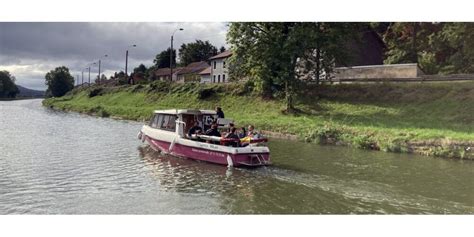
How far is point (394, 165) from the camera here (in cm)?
1914

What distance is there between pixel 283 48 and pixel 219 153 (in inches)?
683

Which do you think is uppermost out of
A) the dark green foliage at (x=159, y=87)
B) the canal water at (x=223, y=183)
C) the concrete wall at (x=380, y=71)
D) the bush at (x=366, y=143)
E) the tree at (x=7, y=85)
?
the concrete wall at (x=380, y=71)

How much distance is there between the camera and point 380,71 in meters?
37.7

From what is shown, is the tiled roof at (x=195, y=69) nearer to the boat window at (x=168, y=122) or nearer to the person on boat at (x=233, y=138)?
the boat window at (x=168, y=122)

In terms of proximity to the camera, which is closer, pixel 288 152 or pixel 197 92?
pixel 288 152

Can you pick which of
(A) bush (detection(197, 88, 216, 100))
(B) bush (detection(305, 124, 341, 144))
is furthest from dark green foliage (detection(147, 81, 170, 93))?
(B) bush (detection(305, 124, 341, 144))

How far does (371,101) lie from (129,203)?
24426 mm

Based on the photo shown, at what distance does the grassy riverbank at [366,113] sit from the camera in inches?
927

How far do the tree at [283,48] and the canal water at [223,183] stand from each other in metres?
12.1

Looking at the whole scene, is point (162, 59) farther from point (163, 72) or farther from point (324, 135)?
point (324, 135)

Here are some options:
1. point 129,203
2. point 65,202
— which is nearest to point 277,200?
point 129,203

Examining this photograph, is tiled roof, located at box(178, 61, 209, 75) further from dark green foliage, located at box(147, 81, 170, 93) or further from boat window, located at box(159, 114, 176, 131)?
boat window, located at box(159, 114, 176, 131)

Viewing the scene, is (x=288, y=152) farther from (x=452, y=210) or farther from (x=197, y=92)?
(x=197, y=92)

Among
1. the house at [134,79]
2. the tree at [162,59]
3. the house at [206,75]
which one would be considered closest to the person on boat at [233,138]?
the house at [134,79]
